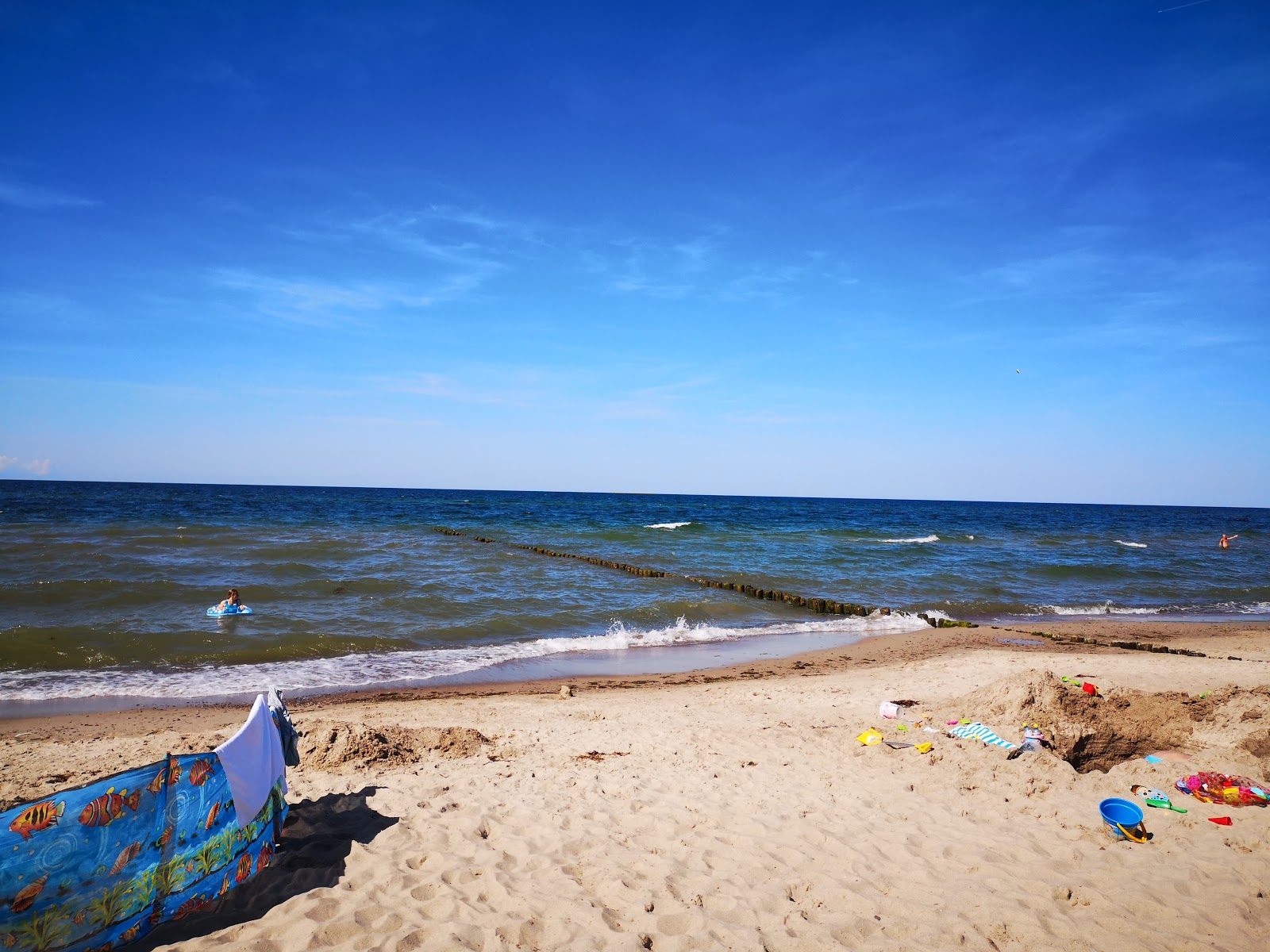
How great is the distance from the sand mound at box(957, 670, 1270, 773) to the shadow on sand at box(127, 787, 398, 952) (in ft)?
23.0

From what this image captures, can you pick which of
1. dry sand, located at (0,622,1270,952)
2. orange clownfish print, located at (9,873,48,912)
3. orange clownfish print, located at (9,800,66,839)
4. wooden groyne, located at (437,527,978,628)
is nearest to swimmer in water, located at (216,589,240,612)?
dry sand, located at (0,622,1270,952)

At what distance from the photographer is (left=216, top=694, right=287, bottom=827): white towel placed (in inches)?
184

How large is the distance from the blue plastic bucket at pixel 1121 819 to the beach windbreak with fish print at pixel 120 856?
22.9 ft

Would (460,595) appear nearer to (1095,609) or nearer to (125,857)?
(125,857)

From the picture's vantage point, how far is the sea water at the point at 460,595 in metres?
13.0

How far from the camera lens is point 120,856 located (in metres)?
3.95

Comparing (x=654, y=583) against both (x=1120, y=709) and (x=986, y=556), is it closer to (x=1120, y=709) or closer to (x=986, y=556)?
(x=1120, y=709)

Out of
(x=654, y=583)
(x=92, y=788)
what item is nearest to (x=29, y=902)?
(x=92, y=788)

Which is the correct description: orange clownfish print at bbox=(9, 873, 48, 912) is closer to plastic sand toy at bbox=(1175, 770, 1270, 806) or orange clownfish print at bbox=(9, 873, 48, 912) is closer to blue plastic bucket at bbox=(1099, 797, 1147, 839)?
blue plastic bucket at bbox=(1099, 797, 1147, 839)

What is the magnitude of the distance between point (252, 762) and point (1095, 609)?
77.8 feet

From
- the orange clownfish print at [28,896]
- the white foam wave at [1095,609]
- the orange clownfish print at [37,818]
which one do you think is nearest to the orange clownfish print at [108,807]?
the orange clownfish print at [37,818]

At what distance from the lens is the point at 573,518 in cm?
6009

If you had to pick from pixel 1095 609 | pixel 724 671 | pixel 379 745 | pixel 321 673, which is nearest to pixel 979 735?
pixel 724 671

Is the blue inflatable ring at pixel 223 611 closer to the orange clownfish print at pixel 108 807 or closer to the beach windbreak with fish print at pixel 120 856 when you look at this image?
the beach windbreak with fish print at pixel 120 856
